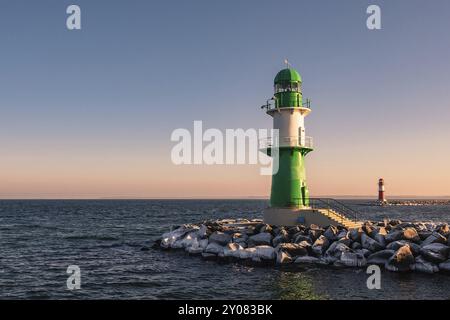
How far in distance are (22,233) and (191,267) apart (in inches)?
1220

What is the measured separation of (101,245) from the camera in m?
36.5

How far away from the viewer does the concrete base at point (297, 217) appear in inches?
1141

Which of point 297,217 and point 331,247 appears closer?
point 331,247

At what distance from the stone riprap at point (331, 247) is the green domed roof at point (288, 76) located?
35.3 feet

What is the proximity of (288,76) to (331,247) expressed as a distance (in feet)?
42.2

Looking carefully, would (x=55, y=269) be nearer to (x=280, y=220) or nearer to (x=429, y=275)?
(x=280, y=220)

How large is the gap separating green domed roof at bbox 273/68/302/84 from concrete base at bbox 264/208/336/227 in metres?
9.56

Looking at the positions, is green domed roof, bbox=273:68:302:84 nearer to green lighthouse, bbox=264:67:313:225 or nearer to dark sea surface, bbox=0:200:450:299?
green lighthouse, bbox=264:67:313:225

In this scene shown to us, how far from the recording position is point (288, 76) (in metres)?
30.1

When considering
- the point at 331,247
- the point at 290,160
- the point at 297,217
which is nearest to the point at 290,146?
the point at 290,160

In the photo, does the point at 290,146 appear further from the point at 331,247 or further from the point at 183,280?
the point at 183,280

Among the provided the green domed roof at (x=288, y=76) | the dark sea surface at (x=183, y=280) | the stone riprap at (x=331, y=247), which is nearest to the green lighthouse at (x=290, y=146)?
the green domed roof at (x=288, y=76)

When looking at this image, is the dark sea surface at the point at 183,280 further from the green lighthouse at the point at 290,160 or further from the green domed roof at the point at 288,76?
the green domed roof at the point at 288,76
